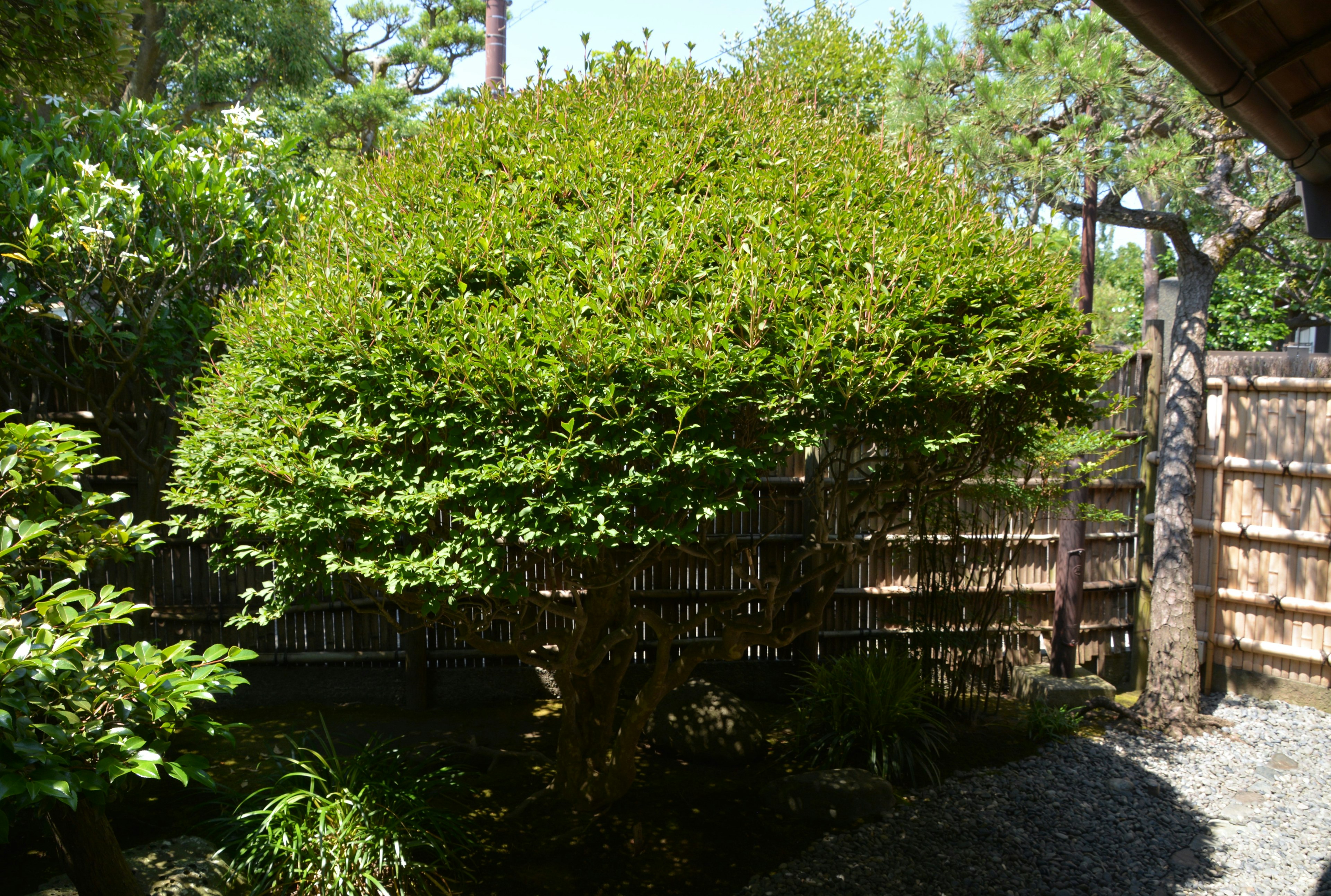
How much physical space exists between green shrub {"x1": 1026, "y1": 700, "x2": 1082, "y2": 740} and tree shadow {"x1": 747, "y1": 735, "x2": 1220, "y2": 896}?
38 cm

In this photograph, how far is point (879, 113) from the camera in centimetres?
998

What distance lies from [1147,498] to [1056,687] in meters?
1.79

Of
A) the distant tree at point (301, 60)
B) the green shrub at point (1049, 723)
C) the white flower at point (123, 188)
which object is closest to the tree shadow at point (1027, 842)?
the green shrub at point (1049, 723)

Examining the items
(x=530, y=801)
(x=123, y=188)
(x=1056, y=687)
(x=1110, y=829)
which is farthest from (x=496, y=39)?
(x=1110, y=829)

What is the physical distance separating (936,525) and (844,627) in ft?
5.03

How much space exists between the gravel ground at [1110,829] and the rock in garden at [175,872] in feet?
7.41

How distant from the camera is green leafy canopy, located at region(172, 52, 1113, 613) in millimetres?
3020

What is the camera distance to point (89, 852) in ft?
9.32

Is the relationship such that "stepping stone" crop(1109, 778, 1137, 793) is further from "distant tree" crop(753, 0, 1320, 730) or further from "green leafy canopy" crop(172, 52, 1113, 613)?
"green leafy canopy" crop(172, 52, 1113, 613)

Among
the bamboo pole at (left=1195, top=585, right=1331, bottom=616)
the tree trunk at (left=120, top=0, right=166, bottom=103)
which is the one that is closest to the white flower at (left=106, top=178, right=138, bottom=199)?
the bamboo pole at (left=1195, top=585, right=1331, bottom=616)

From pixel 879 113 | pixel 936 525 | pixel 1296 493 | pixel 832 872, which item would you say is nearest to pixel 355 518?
pixel 832 872

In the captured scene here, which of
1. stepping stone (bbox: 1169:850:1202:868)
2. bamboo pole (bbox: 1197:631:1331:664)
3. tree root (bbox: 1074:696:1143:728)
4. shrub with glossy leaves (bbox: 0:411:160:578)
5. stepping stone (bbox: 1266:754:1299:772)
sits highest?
shrub with glossy leaves (bbox: 0:411:160:578)

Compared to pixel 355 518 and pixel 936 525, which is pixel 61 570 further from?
pixel 936 525

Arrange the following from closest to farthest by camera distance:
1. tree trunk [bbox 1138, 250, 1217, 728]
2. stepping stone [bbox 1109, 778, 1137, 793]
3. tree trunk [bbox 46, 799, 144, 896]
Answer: tree trunk [bbox 46, 799, 144, 896], stepping stone [bbox 1109, 778, 1137, 793], tree trunk [bbox 1138, 250, 1217, 728]
